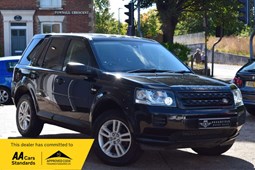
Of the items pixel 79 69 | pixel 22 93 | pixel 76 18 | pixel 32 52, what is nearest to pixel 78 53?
pixel 79 69

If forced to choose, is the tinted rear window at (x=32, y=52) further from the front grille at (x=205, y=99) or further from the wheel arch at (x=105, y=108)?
the front grille at (x=205, y=99)

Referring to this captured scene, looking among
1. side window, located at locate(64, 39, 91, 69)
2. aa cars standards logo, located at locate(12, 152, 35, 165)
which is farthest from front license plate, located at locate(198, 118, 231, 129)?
aa cars standards logo, located at locate(12, 152, 35, 165)

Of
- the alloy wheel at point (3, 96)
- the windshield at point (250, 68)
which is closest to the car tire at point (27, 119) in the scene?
the windshield at point (250, 68)

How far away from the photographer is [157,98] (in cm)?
559

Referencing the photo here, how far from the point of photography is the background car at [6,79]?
47.8 feet

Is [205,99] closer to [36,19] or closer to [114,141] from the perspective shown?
[114,141]

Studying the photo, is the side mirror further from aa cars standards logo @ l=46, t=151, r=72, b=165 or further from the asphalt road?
aa cars standards logo @ l=46, t=151, r=72, b=165

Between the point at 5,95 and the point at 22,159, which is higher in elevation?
the point at 22,159

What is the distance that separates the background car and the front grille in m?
9.79

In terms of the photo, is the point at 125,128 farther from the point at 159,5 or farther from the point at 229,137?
the point at 159,5

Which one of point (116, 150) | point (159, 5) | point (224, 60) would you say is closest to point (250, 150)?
point (116, 150)

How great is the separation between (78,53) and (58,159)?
13.2ft

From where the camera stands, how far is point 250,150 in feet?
23.6

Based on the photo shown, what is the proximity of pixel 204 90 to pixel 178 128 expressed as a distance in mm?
630
